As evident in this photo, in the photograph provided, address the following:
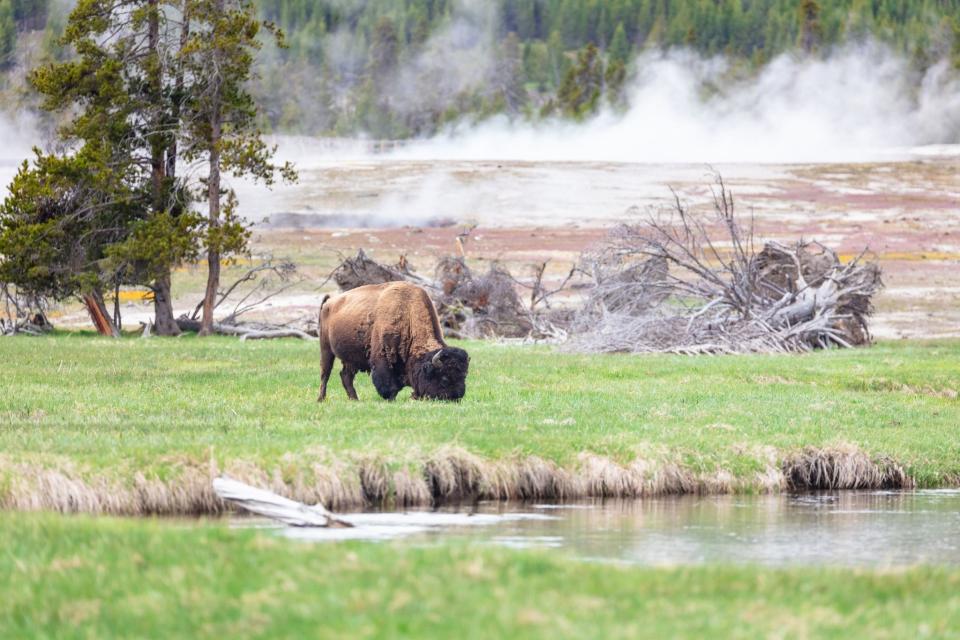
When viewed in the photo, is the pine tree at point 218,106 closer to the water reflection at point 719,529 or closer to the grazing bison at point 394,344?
the grazing bison at point 394,344

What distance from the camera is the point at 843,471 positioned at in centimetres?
1708

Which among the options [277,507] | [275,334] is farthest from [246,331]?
[277,507]

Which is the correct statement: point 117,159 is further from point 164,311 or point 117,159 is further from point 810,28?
point 810,28

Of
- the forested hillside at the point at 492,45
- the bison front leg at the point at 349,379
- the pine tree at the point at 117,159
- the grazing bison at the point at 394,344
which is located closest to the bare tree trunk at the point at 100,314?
the pine tree at the point at 117,159

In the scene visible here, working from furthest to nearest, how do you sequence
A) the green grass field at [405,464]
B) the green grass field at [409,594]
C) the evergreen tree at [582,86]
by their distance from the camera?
the evergreen tree at [582,86]
the green grass field at [405,464]
the green grass field at [409,594]

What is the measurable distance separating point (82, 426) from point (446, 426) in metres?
4.22

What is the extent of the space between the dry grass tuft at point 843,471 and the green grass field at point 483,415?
0.17 m

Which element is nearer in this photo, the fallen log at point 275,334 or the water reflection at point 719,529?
the water reflection at point 719,529

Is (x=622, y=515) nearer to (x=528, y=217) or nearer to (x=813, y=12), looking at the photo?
(x=528, y=217)

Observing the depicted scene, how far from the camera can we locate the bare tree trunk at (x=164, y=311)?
37438 mm

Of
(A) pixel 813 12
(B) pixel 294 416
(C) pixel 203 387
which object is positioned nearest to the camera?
(B) pixel 294 416

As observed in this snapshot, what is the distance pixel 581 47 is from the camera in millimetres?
177625

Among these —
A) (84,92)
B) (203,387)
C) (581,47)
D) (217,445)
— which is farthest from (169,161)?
(581,47)

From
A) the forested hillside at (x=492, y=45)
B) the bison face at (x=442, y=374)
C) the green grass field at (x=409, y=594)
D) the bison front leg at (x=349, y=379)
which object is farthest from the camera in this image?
the forested hillside at (x=492, y=45)
